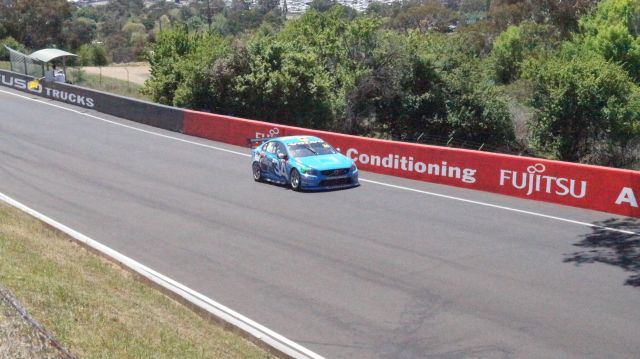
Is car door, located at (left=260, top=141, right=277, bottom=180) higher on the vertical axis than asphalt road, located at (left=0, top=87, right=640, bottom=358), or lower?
higher

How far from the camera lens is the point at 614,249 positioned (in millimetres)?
15102

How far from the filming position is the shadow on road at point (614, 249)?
14.0 metres

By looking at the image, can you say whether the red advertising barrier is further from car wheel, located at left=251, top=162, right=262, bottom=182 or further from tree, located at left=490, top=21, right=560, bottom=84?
tree, located at left=490, top=21, right=560, bottom=84

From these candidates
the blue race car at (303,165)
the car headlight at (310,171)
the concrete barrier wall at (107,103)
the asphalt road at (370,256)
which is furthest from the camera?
the concrete barrier wall at (107,103)

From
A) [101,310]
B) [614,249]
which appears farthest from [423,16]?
[101,310]

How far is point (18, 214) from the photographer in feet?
56.6

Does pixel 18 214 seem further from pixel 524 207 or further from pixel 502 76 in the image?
pixel 502 76

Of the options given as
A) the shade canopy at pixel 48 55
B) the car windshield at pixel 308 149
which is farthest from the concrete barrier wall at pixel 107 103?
the car windshield at pixel 308 149

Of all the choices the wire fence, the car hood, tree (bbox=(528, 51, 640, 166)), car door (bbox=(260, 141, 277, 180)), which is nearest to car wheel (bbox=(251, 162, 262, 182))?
car door (bbox=(260, 141, 277, 180))

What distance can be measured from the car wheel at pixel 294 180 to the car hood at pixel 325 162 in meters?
0.31

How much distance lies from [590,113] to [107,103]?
22.5 meters

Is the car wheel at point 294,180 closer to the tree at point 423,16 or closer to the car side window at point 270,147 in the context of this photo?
the car side window at point 270,147

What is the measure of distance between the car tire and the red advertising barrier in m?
3.84

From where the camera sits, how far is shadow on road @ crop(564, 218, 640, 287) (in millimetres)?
13969
